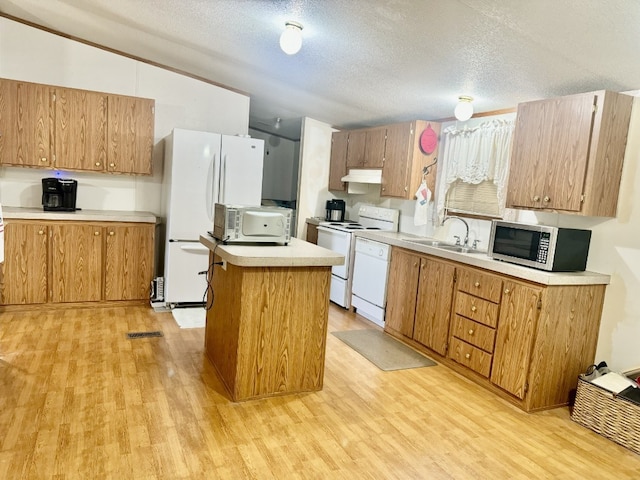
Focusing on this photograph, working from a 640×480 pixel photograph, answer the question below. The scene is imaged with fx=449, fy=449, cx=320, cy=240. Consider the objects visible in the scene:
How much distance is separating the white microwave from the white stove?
172 cm

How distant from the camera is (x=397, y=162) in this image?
183 inches

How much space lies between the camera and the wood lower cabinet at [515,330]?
2814 millimetres

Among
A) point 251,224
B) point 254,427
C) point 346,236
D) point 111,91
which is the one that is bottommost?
point 254,427

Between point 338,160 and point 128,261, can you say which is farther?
point 338,160

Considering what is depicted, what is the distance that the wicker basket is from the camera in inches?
98.9

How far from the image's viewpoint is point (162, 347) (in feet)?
11.5

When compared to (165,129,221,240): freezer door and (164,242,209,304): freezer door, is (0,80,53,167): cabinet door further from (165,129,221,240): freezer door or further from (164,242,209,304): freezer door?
(164,242,209,304): freezer door

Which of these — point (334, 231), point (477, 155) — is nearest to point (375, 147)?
point (334, 231)

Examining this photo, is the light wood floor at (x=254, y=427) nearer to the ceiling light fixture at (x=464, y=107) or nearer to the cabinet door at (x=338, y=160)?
the ceiling light fixture at (x=464, y=107)

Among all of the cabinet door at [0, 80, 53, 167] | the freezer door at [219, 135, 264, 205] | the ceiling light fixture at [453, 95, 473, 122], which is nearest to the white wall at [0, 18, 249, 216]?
the cabinet door at [0, 80, 53, 167]

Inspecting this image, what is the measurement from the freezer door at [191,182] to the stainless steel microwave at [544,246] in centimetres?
270

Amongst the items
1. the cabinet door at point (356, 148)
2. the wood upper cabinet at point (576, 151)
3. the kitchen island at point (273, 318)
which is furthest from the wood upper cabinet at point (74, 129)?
the wood upper cabinet at point (576, 151)

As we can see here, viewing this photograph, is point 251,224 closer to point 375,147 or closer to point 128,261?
point 128,261

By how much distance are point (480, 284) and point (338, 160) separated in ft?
9.79
